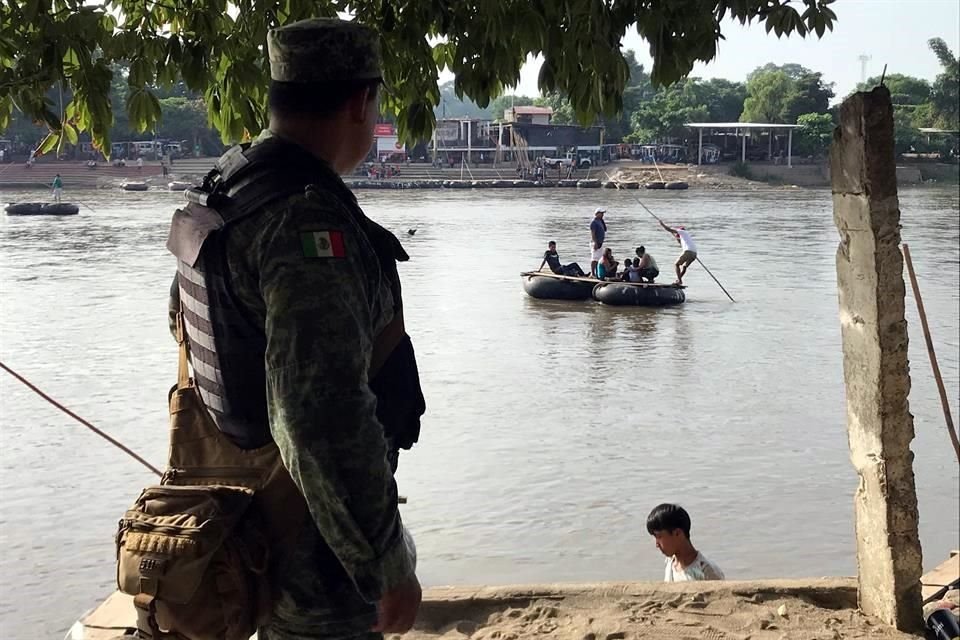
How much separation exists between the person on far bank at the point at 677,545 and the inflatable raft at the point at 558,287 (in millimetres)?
15676

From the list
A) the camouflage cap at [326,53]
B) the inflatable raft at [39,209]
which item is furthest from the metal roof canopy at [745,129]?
the camouflage cap at [326,53]

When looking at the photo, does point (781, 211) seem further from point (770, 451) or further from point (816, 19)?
point (816, 19)

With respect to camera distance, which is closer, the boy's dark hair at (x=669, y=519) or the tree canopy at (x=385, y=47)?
the tree canopy at (x=385, y=47)

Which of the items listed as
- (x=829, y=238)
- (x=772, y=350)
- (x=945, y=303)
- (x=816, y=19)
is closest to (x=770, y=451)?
(x=772, y=350)

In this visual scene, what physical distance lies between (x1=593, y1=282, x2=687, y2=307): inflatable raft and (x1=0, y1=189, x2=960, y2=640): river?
238 millimetres

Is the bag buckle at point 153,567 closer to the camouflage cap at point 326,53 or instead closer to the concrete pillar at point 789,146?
the camouflage cap at point 326,53

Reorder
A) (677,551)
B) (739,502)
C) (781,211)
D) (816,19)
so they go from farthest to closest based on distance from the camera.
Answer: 1. (781,211)
2. (739,502)
3. (677,551)
4. (816,19)

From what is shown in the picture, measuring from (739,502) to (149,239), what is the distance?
2964 cm

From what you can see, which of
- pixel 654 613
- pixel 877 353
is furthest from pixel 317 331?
pixel 654 613

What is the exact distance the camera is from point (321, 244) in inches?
78.5

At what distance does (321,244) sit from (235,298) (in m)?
0.22

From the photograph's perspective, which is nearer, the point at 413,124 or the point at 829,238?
the point at 413,124

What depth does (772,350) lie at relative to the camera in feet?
60.6

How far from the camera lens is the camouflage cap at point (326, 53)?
6.99 feet
